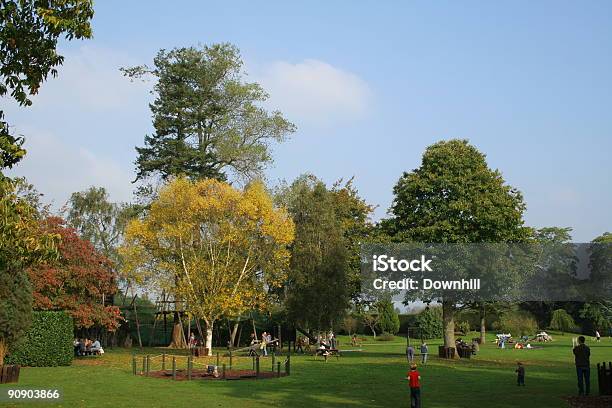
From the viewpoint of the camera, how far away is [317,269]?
51.2 m

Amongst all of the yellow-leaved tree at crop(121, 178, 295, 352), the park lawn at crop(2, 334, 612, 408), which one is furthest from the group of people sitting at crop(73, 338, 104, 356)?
the park lawn at crop(2, 334, 612, 408)

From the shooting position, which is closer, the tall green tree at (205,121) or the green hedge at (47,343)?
the green hedge at (47,343)

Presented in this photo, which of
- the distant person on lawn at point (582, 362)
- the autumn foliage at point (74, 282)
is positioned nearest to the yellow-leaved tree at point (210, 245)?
the autumn foliage at point (74, 282)

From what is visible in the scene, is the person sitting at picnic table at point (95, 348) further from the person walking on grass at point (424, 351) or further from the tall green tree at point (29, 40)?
the tall green tree at point (29, 40)

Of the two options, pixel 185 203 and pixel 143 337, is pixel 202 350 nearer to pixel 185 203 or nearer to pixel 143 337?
pixel 185 203

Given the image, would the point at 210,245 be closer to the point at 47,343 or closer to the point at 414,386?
the point at 47,343

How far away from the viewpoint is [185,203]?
161 ft

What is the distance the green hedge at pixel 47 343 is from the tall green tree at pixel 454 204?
21267mm

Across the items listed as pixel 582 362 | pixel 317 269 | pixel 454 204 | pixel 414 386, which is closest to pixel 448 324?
pixel 454 204

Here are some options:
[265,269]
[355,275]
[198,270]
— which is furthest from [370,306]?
[198,270]

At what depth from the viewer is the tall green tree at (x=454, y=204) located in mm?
44656

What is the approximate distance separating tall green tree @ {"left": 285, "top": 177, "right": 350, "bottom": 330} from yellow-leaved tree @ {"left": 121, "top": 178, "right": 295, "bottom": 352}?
53.9 inches

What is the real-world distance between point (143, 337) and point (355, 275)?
69.5 feet

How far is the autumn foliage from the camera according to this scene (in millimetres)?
41844
